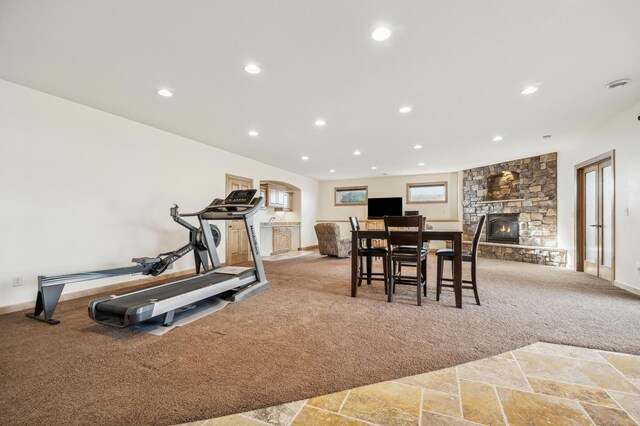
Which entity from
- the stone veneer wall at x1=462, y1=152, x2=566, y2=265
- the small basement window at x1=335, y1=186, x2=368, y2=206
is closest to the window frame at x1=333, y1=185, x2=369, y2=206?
the small basement window at x1=335, y1=186, x2=368, y2=206

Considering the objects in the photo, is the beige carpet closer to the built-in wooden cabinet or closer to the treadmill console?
the treadmill console

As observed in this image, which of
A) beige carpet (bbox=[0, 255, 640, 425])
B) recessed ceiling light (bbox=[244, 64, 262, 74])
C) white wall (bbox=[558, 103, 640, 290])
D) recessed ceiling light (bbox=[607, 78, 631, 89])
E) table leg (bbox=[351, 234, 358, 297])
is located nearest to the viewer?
beige carpet (bbox=[0, 255, 640, 425])

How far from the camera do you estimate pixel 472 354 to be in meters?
2.00

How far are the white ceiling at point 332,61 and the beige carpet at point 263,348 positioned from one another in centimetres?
245

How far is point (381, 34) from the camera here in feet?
7.07

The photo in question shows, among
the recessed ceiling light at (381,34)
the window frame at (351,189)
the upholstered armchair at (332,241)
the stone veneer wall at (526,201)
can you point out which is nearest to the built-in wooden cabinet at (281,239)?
the upholstered armchair at (332,241)

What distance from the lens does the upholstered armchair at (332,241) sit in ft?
22.9

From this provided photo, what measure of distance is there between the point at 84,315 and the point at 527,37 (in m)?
4.86

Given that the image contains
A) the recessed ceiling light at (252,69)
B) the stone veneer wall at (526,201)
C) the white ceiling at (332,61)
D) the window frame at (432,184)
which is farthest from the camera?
the window frame at (432,184)

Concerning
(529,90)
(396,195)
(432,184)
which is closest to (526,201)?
(432,184)

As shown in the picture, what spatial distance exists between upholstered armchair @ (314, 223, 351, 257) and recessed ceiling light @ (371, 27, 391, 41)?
505 cm

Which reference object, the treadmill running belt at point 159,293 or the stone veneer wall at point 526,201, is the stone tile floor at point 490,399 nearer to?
the treadmill running belt at point 159,293

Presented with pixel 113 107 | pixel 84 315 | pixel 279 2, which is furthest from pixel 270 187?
pixel 279 2

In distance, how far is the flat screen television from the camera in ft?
30.1
